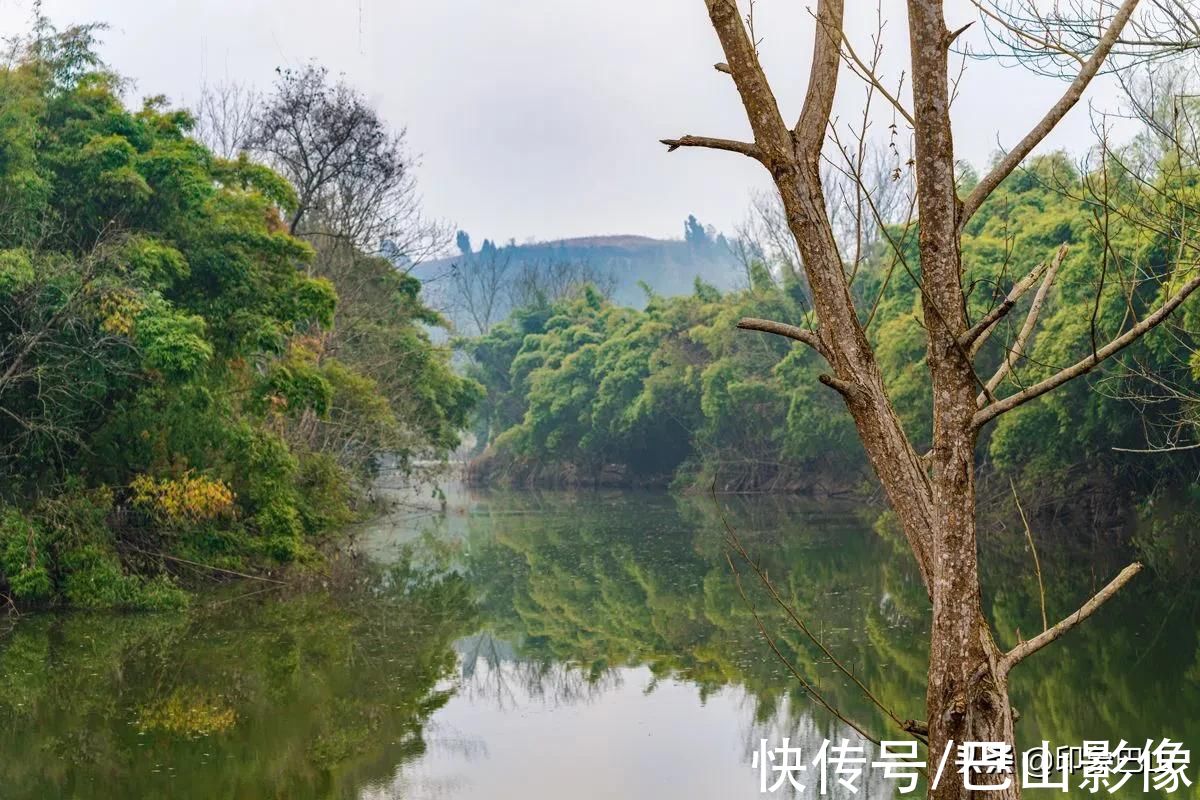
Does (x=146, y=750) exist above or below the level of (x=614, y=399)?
below

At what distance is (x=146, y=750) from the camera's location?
29.3 feet

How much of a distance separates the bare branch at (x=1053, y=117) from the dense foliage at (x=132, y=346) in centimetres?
1289

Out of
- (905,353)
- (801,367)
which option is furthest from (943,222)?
(801,367)

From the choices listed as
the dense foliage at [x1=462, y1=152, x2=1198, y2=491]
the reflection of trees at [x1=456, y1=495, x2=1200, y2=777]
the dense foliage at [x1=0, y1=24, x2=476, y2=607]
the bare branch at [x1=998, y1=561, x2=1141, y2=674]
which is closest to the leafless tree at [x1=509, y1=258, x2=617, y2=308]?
the dense foliage at [x1=462, y1=152, x2=1198, y2=491]

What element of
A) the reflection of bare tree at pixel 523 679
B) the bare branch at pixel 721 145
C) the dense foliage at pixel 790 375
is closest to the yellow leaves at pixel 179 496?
the reflection of bare tree at pixel 523 679

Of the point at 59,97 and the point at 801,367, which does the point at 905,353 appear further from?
the point at 59,97

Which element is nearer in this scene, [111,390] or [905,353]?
[111,390]

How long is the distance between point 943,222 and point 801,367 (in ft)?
102

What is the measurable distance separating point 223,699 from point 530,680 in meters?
2.85

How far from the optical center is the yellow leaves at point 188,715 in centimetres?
957

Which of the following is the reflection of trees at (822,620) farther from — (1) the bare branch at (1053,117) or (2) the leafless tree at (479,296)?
(2) the leafless tree at (479,296)

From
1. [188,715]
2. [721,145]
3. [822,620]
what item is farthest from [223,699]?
[721,145]

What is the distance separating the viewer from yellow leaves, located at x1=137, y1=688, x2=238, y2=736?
9.57 meters

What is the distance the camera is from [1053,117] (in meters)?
2.75
